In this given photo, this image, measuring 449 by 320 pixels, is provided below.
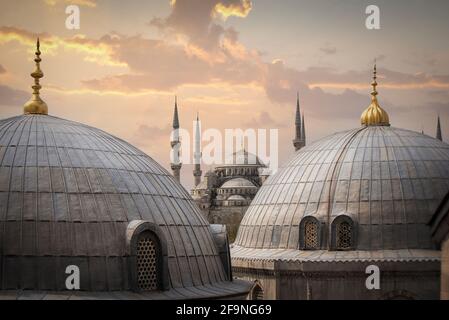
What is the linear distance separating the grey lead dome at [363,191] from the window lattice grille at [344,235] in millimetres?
269

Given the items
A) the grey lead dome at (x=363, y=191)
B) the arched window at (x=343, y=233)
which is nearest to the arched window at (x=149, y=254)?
the arched window at (x=343, y=233)

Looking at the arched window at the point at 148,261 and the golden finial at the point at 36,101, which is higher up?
the golden finial at the point at 36,101

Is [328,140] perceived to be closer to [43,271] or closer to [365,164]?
[365,164]

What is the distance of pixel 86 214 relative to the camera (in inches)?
1002

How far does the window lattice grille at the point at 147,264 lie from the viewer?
1003 inches

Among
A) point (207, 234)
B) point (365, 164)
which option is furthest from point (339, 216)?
point (207, 234)

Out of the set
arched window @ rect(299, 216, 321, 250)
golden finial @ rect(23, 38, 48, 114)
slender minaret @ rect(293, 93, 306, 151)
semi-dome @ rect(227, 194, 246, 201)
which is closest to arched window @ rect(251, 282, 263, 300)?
arched window @ rect(299, 216, 321, 250)

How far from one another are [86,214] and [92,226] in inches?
12.6

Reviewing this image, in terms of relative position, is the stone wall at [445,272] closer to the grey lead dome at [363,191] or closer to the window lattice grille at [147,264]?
the window lattice grille at [147,264]

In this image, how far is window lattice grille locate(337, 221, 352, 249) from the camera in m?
38.0

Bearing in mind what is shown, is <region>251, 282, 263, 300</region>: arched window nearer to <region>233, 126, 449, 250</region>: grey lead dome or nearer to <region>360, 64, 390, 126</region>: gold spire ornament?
<region>233, 126, 449, 250</region>: grey lead dome

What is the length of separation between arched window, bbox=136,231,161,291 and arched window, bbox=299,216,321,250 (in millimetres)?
13291

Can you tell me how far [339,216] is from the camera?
37.8 metres
